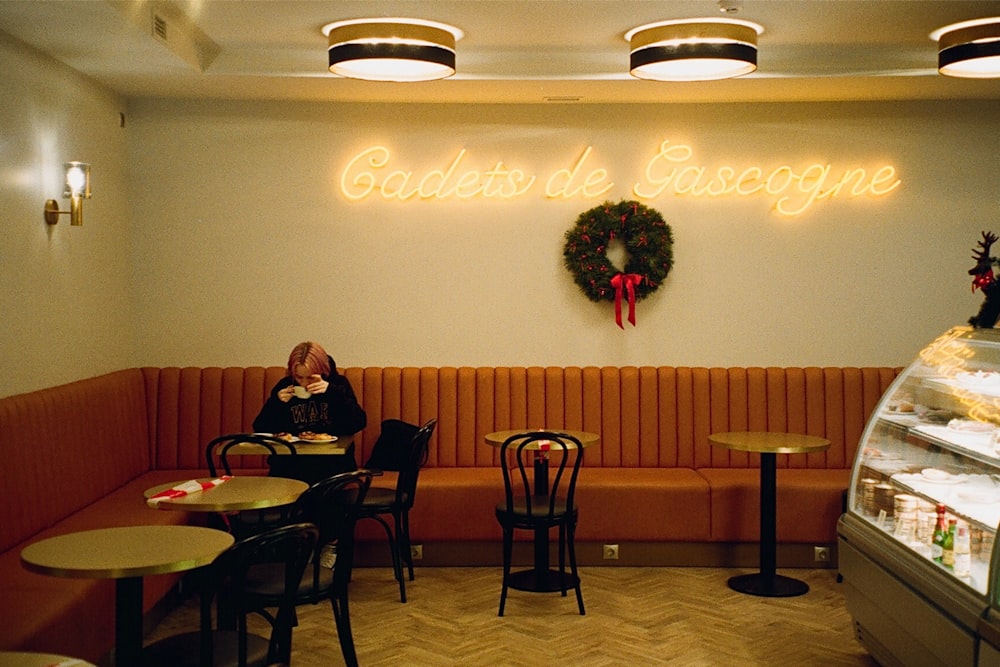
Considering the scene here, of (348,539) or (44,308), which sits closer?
(348,539)

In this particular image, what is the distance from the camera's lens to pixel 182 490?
472 cm

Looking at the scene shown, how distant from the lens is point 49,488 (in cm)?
560

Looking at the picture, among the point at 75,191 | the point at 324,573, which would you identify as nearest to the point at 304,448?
the point at 324,573

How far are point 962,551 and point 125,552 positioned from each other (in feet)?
10.0

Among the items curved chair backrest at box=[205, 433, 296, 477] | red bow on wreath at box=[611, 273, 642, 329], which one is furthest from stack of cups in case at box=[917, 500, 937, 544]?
red bow on wreath at box=[611, 273, 642, 329]

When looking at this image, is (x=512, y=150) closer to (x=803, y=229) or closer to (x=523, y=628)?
(x=803, y=229)

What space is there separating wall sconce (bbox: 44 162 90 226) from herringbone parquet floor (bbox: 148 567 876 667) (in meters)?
2.34

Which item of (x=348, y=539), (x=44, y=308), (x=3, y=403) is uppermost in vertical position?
(x=44, y=308)

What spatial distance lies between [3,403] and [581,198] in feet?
13.4

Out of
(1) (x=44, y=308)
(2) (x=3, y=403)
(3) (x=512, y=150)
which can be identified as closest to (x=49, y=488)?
(2) (x=3, y=403)

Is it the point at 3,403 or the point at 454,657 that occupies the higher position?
the point at 3,403

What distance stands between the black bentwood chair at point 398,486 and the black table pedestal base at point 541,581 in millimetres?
671

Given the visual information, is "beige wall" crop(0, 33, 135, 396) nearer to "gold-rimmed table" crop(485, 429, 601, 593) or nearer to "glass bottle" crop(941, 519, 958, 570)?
"gold-rimmed table" crop(485, 429, 601, 593)

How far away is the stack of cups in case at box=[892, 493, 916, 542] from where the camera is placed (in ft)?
14.5
